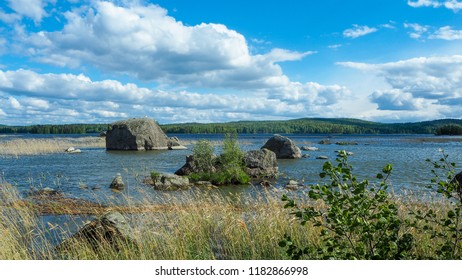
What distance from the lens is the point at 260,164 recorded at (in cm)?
3070

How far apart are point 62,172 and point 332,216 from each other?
3079 cm

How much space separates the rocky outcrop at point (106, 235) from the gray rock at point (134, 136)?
53.7 metres

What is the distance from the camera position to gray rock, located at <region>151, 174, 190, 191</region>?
77.9 ft

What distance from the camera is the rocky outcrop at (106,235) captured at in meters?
8.37

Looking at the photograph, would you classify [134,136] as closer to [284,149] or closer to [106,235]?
[284,149]

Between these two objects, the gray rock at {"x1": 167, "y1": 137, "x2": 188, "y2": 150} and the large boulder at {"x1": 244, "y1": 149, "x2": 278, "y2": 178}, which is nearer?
the large boulder at {"x1": 244, "y1": 149, "x2": 278, "y2": 178}

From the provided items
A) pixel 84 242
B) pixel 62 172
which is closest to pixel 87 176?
pixel 62 172

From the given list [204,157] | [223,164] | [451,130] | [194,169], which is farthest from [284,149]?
[451,130]

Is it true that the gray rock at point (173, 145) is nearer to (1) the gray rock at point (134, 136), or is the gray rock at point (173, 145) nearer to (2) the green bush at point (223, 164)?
(1) the gray rock at point (134, 136)

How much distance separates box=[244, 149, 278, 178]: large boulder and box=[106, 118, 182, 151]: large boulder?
3429 cm

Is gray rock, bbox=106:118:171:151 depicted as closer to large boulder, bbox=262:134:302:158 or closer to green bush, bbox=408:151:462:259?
large boulder, bbox=262:134:302:158

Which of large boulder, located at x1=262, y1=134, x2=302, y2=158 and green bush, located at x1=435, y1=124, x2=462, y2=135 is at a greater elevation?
green bush, located at x1=435, y1=124, x2=462, y2=135

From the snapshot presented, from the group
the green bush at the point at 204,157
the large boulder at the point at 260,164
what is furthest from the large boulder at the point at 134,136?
the large boulder at the point at 260,164

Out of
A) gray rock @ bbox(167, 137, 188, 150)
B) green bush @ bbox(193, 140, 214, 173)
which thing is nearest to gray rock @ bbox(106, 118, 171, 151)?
gray rock @ bbox(167, 137, 188, 150)
